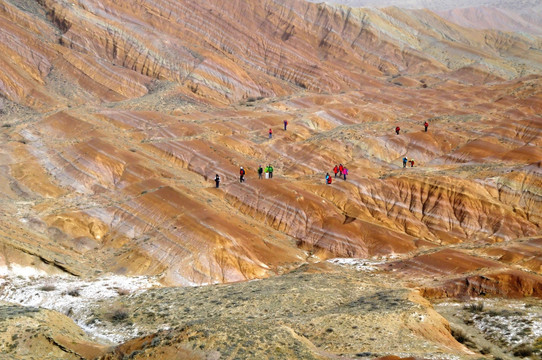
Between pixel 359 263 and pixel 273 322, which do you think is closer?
pixel 273 322

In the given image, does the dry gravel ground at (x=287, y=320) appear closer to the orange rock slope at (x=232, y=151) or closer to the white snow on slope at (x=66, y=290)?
the white snow on slope at (x=66, y=290)

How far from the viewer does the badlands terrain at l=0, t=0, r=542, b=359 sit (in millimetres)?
21047

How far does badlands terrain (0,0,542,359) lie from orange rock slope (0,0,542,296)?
0.21 m

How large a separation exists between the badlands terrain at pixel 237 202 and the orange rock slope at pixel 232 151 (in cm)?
21

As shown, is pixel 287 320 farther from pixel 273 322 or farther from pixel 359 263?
pixel 359 263

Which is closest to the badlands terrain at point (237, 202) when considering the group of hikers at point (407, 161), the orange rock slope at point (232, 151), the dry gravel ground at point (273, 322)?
the dry gravel ground at point (273, 322)

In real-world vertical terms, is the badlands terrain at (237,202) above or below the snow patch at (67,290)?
above

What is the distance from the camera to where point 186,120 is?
199 feet

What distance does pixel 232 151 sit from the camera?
52156 millimetres

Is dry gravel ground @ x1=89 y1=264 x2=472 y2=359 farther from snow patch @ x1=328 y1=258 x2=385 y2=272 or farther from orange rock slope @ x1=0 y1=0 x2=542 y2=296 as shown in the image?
orange rock slope @ x1=0 y1=0 x2=542 y2=296

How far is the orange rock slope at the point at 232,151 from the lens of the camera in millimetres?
33094

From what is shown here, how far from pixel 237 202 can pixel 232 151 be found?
11.9 metres

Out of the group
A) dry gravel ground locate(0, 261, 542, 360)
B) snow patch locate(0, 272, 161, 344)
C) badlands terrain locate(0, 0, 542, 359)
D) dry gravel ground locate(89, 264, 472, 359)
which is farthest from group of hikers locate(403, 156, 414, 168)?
snow patch locate(0, 272, 161, 344)

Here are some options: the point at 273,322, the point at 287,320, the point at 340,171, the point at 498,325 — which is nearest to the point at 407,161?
the point at 340,171
